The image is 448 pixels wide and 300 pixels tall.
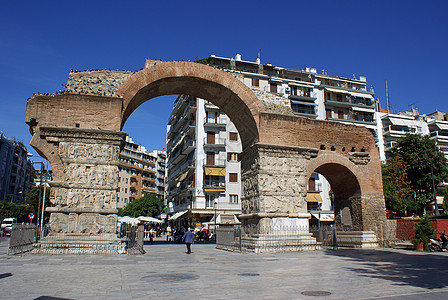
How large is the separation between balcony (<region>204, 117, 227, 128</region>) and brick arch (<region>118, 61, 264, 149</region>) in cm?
2095

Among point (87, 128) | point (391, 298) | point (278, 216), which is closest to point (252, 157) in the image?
point (278, 216)

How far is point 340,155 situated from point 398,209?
22.4 meters

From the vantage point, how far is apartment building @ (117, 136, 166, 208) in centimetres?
6945

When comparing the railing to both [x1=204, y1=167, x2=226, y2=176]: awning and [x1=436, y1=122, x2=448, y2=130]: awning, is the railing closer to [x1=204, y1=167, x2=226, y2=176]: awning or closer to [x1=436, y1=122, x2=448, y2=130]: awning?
[x1=204, y1=167, x2=226, y2=176]: awning

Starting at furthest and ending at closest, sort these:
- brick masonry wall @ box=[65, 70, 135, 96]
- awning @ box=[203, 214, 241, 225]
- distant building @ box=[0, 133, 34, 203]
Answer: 1. distant building @ box=[0, 133, 34, 203]
2. awning @ box=[203, 214, 241, 225]
3. brick masonry wall @ box=[65, 70, 135, 96]

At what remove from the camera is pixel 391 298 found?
527 centimetres

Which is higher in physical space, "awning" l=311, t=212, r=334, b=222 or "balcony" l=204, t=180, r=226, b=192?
"balcony" l=204, t=180, r=226, b=192

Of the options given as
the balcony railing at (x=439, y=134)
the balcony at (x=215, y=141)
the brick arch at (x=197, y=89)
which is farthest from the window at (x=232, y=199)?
the balcony railing at (x=439, y=134)

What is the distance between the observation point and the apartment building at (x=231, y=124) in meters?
36.5

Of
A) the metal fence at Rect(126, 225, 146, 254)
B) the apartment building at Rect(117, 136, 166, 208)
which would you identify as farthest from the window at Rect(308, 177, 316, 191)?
the apartment building at Rect(117, 136, 166, 208)

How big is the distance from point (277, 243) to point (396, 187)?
27521 mm

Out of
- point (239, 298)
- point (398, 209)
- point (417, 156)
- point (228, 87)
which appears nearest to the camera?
point (239, 298)

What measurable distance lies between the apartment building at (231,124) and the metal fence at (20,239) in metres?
22.5

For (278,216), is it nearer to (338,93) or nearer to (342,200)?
(342,200)
